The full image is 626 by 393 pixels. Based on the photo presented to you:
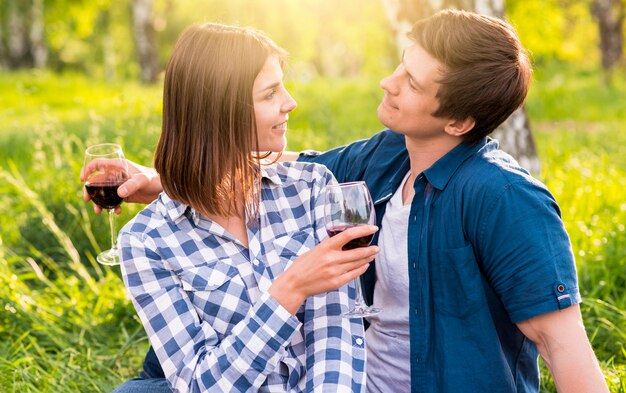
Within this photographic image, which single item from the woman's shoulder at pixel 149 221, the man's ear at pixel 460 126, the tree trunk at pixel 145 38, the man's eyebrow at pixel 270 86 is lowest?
the tree trunk at pixel 145 38

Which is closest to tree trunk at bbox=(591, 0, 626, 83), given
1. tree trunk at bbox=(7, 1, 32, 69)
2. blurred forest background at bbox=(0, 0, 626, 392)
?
blurred forest background at bbox=(0, 0, 626, 392)

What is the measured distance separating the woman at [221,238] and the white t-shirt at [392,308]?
0.73 ft

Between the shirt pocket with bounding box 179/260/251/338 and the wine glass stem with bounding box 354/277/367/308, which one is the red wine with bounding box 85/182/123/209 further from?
the wine glass stem with bounding box 354/277/367/308

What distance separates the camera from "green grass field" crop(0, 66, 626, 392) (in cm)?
371

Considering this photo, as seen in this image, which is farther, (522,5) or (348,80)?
(522,5)

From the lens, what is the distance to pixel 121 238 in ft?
8.16

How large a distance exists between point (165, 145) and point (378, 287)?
2.99ft

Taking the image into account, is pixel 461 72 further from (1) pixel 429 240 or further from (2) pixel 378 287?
(2) pixel 378 287

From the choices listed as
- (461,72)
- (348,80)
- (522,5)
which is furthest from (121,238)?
(522,5)

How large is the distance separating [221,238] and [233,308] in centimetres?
25

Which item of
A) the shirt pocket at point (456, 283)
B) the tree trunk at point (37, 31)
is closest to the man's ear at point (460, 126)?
the shirt pocket at point (456, 283)

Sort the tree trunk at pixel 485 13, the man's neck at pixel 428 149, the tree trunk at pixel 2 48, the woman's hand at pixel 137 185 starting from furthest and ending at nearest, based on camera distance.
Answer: the tree trunk at pixel 2 48
the tree trunk at pixel 485 13
the woman's hand at pixel 137 185
the man's neck at pixel 428 149

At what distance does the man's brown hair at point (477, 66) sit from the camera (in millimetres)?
2523

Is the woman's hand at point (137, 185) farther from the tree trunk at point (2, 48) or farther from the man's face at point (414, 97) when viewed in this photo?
the tree trunk at point (2, 48)
